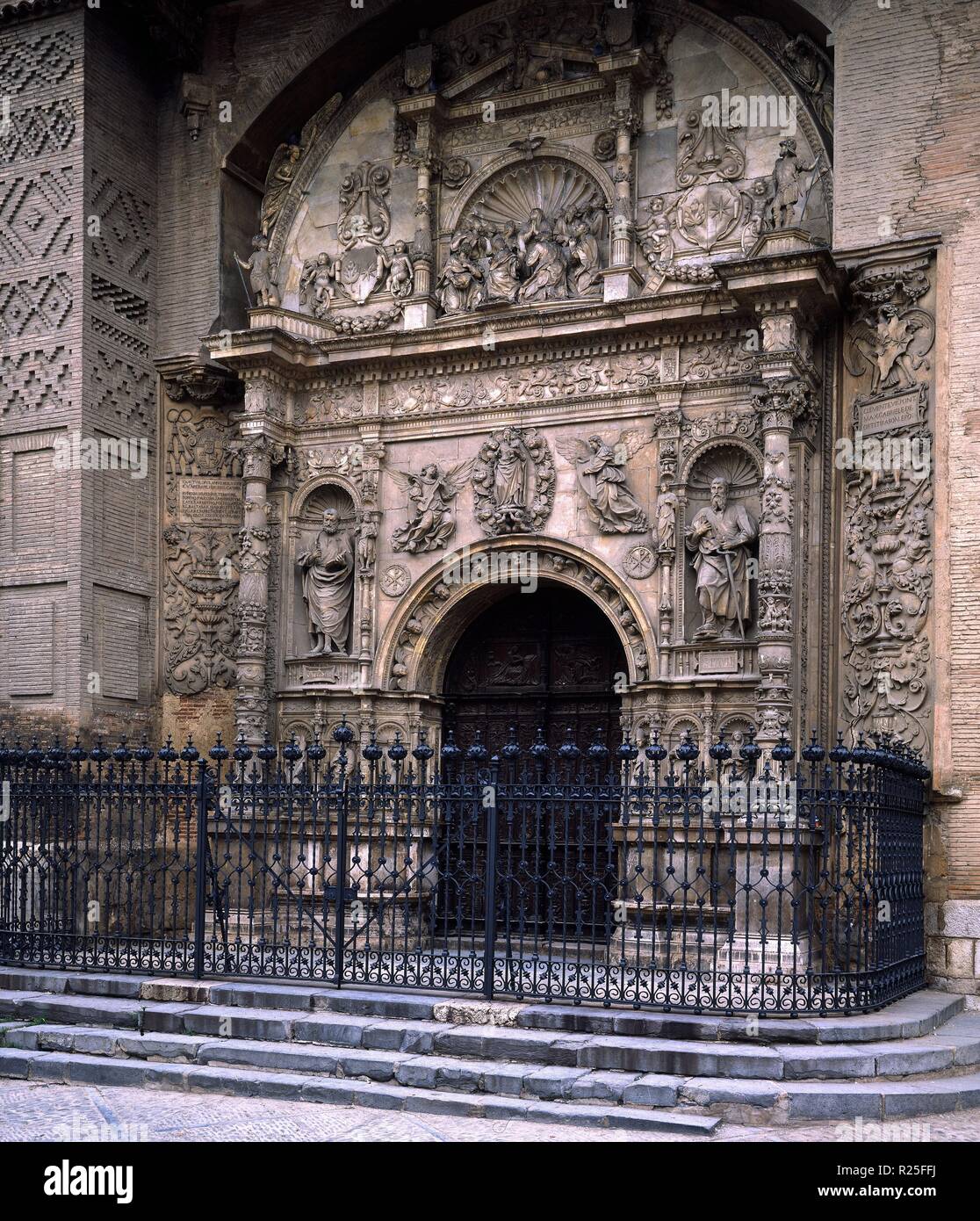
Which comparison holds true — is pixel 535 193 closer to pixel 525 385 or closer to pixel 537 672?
pixel 525 385

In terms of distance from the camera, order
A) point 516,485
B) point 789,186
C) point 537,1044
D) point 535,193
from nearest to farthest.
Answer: point 537,1044, point 789,186, point 516,485, point 535,193

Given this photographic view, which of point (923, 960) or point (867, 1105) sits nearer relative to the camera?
point (867, 1105)

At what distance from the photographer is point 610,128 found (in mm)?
13625

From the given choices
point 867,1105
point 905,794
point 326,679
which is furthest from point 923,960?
point 326,679

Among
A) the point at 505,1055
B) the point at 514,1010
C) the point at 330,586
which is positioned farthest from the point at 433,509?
the point at 505,1055

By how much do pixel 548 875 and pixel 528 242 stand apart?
21.5ft

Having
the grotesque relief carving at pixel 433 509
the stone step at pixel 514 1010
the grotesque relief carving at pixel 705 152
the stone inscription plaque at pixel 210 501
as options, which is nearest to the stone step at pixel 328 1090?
the stone step at pixel 514 1010

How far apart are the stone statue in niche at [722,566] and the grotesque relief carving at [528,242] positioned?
2588 millimetres

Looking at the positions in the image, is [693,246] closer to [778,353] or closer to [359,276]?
[778,353]

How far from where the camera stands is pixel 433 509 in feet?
45.2

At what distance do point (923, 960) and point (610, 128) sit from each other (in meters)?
8.00

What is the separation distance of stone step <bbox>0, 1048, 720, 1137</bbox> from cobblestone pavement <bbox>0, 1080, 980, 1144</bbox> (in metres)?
0.08

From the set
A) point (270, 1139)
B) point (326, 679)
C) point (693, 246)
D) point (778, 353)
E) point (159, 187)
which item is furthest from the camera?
point (159, 187)

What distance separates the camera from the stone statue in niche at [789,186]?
12.5m
